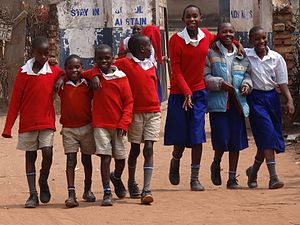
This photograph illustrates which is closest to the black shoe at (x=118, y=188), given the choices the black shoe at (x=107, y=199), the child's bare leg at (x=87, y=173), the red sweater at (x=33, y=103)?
the child's bare leg at (x=87, y=173)

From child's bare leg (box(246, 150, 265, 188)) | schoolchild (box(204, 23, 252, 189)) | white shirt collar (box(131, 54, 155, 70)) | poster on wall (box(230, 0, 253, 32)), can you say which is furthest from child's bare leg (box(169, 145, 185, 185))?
poster on wall (box(230, 0, 253, 32))

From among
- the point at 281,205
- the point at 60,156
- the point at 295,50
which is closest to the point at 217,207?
the point at 281,205

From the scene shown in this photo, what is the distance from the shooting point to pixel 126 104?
7500mm

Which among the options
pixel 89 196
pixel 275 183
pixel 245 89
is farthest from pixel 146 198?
pixel 245 89

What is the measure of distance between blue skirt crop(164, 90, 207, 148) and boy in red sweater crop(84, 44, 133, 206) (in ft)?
2.82

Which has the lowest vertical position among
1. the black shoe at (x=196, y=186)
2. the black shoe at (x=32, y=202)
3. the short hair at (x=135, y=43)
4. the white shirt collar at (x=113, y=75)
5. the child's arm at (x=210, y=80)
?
the black shoe at (x=196, y=186)

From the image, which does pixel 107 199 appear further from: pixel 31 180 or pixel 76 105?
pixel 76 105

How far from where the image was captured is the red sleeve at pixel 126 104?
24.3 ft

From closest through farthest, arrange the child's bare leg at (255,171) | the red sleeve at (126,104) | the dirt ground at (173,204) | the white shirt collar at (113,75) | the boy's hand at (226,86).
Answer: the dirt ground at (173,204), the red sleeve at (126,104), the white shirt collar at (113,75), the boy's hand at (226,86), the child's bare leg at (255,171)

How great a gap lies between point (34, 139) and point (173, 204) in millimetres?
1352

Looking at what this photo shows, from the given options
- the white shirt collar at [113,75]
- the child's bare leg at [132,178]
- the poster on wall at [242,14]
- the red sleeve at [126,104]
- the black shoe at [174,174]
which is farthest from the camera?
the poster on wall at [242,14]

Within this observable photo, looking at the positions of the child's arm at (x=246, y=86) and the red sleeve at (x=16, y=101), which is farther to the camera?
the child's arm at (x=246, y=86)

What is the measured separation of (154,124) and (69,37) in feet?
26.1

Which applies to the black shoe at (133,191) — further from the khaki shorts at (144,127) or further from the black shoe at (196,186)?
the black shoe at (196,186)
